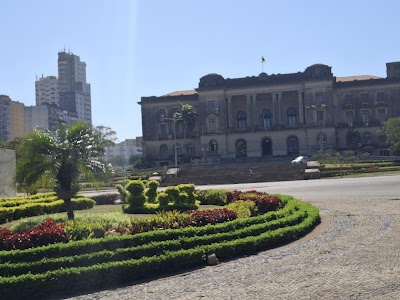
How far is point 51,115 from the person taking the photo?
462 feet

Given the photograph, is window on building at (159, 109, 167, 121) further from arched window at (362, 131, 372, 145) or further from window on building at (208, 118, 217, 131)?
arched window at (362, 131, 372, 145)

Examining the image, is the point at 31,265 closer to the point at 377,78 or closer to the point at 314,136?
the point at 314,136

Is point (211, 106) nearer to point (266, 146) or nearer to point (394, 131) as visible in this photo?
point (266, 146)

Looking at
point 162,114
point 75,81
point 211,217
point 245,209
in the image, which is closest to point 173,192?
point 245,209

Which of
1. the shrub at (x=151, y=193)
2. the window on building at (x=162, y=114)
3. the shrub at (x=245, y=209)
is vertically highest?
the window on building at (x=162, y=114)

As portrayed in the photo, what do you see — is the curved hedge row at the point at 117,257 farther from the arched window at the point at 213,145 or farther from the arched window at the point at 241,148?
the arched window at the point at 241,148

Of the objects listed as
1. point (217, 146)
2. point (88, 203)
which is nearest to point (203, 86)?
point (217, 146)

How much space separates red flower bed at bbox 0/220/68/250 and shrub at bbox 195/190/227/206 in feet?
49.0

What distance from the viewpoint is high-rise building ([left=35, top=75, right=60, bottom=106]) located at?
598ft

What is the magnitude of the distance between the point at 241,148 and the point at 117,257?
253 feet

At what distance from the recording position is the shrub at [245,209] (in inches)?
785

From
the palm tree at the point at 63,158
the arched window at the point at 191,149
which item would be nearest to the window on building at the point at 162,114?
the arched window at the point at 191,149

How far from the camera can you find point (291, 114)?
89.9 metres

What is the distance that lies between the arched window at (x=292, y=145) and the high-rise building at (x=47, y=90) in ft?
383
